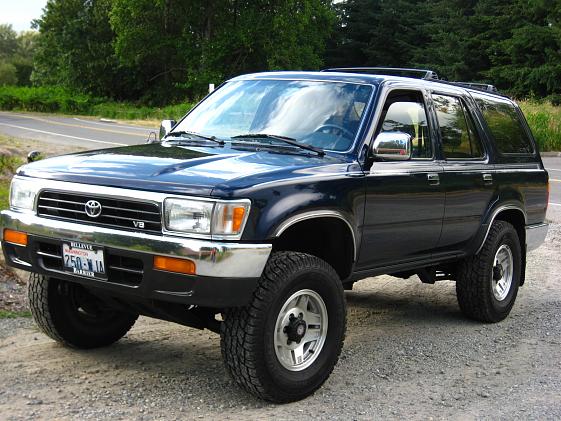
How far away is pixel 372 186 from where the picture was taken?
5113 millimetres

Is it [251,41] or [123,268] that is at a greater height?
[251,41]

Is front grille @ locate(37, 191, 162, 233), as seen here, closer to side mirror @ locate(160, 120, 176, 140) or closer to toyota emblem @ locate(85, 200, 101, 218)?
toyota emblem @ locate(85, 200, 101, 218)

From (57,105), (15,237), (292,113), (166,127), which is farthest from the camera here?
(57,105)

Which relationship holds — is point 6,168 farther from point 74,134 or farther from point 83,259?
point 74,134

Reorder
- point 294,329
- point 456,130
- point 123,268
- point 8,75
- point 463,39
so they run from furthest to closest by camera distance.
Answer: point 8,75 → point 463,39 → point 456,130 → point 294,329 → point 123,268

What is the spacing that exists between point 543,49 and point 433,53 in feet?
35.5

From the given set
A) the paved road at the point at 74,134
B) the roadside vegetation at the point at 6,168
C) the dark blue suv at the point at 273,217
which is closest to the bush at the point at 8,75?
the paved road at the point at 74,134

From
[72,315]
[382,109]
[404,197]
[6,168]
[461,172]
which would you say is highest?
[382,109]

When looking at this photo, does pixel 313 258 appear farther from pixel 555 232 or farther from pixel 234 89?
pixel 555 232

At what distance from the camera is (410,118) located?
18.9 ft

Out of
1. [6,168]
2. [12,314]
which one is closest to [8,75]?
[6,168]

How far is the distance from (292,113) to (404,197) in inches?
37.1

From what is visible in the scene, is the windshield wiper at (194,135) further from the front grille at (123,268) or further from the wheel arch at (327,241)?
the front grille at (123,268)

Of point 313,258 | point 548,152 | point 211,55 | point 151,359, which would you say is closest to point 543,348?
point 313,258
